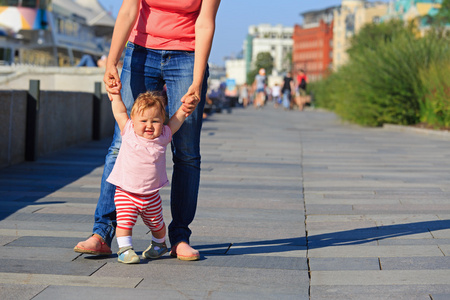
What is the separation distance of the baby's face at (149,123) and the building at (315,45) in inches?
5668

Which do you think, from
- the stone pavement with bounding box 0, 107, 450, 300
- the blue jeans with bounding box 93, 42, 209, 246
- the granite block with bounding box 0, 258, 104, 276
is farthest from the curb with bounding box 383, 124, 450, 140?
the granite block with bounding box 0, 258, 104, 276

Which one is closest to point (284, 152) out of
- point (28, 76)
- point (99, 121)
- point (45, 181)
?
point (99, 121)

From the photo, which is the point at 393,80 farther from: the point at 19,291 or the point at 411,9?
the point at 411,9

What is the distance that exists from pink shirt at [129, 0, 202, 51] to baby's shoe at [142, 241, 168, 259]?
1037 mm

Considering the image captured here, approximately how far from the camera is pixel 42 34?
61.8 meters

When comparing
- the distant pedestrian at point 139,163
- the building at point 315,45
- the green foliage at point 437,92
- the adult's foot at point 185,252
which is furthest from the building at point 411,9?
the distant pedestrian at point 139,163

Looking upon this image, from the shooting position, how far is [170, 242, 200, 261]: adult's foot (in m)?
4.35

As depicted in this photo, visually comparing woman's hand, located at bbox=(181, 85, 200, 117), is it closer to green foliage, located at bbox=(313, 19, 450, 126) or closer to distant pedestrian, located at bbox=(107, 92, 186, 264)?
distant pedestrian, located at bbox=(107, 92, 186, 264)

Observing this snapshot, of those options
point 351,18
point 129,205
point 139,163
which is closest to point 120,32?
point 139,163

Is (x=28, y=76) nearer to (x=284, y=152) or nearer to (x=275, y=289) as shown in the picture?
(x=284, y=152)

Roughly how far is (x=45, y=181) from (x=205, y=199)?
1790 mm

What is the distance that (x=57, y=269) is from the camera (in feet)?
13.4

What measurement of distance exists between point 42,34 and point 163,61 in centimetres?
5943

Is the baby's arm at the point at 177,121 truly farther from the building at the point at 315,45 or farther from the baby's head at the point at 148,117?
the building at the point at 315,45
